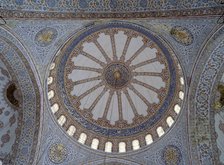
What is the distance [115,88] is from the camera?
1451cm

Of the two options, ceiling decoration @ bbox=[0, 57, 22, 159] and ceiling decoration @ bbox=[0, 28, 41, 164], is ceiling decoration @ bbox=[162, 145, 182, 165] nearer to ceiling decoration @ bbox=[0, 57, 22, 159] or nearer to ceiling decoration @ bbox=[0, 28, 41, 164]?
ceiling decoration @ bbox=[0, 28, 41, 164]

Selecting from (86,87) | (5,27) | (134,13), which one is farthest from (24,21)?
(86,87)

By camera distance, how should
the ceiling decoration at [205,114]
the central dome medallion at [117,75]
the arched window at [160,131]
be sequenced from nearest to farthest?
the ceiling decoration at [205,114], the arched window at [160,131], the central dome medallion at [117,75]

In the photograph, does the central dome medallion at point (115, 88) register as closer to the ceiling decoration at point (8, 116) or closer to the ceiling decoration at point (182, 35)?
the ceiling decoration at point (8, 116)

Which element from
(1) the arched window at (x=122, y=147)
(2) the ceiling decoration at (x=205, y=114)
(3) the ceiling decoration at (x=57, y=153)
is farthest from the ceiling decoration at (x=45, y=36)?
(1) the arched window at (x=122, y=147)

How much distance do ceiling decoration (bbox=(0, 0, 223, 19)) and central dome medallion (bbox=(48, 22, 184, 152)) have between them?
1971 mm

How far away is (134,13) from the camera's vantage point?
9.59 metres

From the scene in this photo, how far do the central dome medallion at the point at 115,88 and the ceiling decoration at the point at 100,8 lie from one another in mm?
1971

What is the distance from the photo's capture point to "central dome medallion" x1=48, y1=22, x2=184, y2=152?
12.6 meters

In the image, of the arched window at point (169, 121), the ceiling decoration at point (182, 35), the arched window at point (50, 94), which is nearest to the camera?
the ceiling decoration at point (182, 35)

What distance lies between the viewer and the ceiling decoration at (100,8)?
9.21 m

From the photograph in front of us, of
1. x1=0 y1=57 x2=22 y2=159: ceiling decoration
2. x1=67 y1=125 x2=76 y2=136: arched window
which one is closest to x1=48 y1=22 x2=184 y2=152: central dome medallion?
x1=67 y1=125 x2=76 y2=136: arched window

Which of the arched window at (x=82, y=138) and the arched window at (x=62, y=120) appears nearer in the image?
the arched window at (x=62, y=120)

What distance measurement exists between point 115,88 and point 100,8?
18.2 ft
